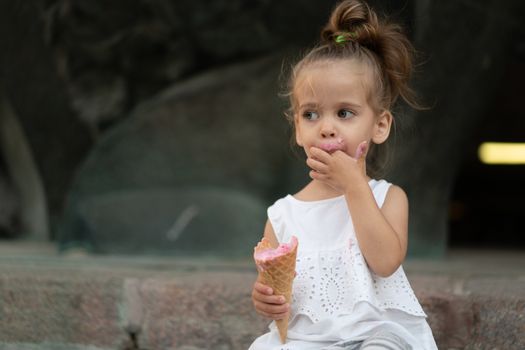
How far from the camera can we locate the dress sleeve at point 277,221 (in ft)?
5.98

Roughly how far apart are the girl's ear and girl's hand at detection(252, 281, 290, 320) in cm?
43

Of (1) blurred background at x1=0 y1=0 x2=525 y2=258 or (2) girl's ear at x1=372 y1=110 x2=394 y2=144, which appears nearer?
(2) girl's ear at x1=372 y1=110 x2=394 y2=144

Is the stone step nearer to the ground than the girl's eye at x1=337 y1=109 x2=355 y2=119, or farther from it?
nearer to the ground

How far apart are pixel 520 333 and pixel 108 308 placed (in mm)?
1232

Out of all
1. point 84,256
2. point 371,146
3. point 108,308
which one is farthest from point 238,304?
point 84,256

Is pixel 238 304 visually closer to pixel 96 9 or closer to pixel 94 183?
pixel 94 183

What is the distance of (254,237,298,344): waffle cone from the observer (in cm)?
158

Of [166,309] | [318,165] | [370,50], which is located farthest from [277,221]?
[166,309]

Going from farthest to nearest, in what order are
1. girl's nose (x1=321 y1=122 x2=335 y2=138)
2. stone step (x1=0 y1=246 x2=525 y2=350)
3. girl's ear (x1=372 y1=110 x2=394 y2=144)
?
stone step (x1=0 y1=246 x2=525 y2=350) < girl's ear (x1=372 y1=110 x2=394 y2=144) < girl's nose (x1=321 y1=122 x2=335 y2=138)

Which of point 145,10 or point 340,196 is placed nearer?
point 340,196

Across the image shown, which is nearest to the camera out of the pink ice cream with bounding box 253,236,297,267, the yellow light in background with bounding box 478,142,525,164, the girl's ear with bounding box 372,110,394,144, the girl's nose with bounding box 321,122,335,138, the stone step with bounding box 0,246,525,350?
the pink ice cream with bounding box 253,236,297,267

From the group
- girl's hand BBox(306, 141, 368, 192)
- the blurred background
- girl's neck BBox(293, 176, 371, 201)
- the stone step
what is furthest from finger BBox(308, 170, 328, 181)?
the blurred background

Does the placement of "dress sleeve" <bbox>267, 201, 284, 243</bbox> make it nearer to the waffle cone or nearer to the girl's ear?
the waffle cone

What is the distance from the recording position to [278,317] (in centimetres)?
167
